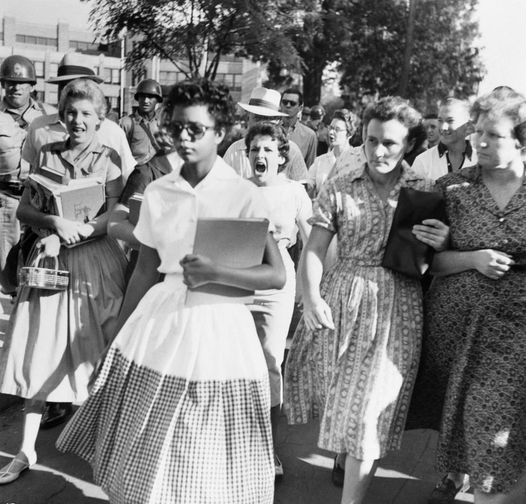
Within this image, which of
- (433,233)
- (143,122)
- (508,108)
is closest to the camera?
(508,108)

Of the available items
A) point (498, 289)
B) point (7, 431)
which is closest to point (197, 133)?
point (498, 289)

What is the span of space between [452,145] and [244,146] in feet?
5.24

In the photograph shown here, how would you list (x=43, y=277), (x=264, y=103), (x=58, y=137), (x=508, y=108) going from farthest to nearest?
(x=264, y=103) → (x=58, y=137) → (x=43, y=277) → (x=508, y=108)

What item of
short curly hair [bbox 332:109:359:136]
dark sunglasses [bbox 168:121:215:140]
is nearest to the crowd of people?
dark sunglasses [bbox 168:121:215:140]

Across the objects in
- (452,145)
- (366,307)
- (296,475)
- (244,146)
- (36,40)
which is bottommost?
(296,475)

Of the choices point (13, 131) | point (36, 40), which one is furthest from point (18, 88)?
point (36, 40)

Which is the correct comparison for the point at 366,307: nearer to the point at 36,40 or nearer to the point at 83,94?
the point at 83,94

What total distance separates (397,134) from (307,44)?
23118 millimetres

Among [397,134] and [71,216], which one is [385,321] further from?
[71,216]

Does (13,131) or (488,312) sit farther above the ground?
(13,131)

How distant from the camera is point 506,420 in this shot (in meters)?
3.36

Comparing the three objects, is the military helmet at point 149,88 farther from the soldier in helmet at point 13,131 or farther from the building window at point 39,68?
the building window at point 39,68

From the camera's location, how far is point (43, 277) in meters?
4.00

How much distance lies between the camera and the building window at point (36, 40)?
82.6 metres
